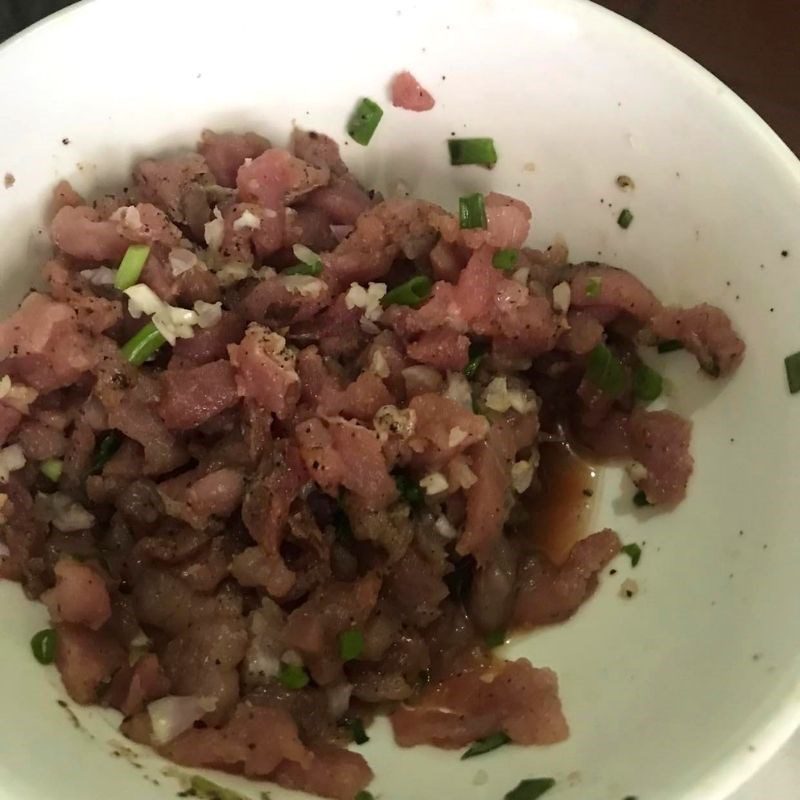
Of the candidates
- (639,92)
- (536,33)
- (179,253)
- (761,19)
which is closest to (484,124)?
(536,33)

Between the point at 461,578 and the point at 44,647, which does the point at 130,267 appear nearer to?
the point at 44,647

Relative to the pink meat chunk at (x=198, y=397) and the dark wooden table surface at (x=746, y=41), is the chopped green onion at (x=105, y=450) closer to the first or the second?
the pink meat chunk at (x=198, y=397)

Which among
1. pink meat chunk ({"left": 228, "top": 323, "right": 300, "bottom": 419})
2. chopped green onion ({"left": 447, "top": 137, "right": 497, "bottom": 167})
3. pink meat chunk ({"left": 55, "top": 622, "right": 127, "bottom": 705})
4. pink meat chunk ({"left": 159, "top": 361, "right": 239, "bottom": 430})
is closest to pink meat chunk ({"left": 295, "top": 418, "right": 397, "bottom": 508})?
pink meat chunk ({"left": 228, "top": 323, "right": 300, "bottom": 419})

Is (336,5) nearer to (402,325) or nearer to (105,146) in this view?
(105,146)

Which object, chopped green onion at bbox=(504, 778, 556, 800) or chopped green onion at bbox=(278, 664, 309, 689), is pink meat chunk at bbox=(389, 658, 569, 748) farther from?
chopped green onion at bbox=(278, 664, 309, 689)

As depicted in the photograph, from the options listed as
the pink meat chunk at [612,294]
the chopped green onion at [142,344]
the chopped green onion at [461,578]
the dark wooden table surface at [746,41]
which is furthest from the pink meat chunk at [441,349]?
the dark wooden table surface at [746,41]
